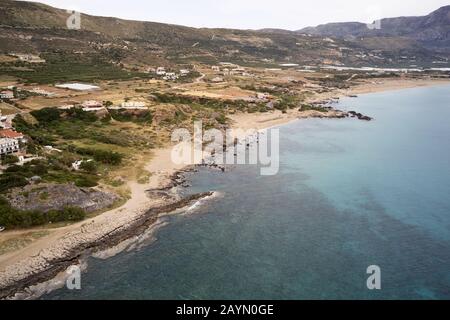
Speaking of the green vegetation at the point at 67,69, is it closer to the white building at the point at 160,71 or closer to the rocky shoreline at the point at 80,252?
the white building at the point at 160,71

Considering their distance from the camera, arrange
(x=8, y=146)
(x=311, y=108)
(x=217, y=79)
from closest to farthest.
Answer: (x=8, y=146) < (x=311, y=108) < (x=217, y=79)

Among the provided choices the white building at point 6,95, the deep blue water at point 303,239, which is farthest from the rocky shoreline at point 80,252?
the white building at point 6,95

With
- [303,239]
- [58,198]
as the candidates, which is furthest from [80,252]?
[303,239]

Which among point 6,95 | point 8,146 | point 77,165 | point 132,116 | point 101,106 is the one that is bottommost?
point 77,165

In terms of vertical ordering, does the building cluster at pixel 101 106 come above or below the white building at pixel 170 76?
below

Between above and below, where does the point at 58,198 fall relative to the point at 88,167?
below

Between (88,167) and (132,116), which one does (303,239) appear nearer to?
(88,167)
